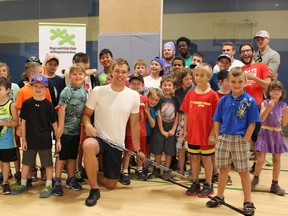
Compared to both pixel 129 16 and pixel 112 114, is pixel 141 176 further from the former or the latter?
pixel 129 16

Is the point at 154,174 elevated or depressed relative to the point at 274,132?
depressed

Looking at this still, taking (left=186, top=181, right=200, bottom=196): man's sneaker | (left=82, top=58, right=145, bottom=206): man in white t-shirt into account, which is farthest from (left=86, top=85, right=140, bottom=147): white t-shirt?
(left=186, top=181, right=200, bottom=196): man's sneaker

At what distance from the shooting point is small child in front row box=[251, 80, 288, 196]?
11.1 ft

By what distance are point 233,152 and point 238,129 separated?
0.20 m

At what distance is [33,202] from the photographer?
3.04 m

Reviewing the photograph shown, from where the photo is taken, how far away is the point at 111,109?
3311 mm

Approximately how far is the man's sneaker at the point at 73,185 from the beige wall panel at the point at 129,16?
11.0 ft

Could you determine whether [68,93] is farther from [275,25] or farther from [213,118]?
[275,25]

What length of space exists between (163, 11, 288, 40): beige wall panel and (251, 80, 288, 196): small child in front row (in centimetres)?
405

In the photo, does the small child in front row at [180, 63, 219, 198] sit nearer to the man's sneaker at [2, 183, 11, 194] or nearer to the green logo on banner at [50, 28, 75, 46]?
the man's sneaker at [2, 183, 11, 194]

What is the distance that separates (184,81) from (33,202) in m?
2.04

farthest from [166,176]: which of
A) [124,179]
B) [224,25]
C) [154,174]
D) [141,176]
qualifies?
[224,25]

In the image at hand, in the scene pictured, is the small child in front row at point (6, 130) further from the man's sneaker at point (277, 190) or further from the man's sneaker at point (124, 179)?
the man's sneaker at point (277, 190)

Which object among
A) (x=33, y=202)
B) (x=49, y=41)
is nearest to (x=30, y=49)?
(x=49, y=41)
